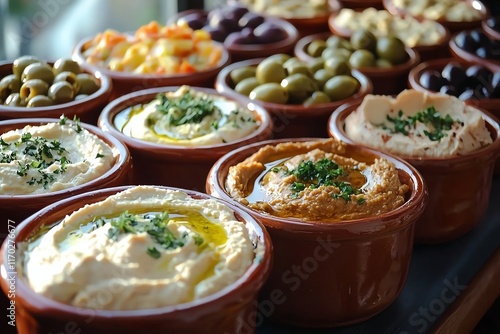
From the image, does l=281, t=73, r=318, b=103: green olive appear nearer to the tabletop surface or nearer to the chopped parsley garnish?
the chopped parsley garnish

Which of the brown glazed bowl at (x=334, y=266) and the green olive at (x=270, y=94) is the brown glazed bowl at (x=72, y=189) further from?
the green olive at (x=270, y=94)

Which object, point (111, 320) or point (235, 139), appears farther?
point (235, 139)

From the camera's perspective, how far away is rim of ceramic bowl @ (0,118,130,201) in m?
1.60

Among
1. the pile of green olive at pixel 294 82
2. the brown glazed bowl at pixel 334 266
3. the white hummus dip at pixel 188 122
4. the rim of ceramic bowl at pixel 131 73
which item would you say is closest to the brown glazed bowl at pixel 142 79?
the rim of ceramic bowl at pixel 131 73

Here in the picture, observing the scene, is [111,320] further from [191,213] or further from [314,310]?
[314,310]

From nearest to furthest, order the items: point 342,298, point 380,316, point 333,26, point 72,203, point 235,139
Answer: point 72,203 → point 342,298 → point 380,316 → point 235,139 → point 333,26

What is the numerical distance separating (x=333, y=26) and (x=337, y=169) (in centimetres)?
148

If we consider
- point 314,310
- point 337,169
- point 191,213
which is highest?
point 191,213

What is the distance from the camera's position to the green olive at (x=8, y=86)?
2.29 metres

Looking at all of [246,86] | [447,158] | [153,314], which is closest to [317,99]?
[246,86]

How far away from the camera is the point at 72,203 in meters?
1.53

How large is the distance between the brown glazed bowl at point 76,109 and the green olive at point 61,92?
3 cm

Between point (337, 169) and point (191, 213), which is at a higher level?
point (191, 213)

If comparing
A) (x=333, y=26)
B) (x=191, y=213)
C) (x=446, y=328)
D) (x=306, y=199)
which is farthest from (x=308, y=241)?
(x=333, y=26)
